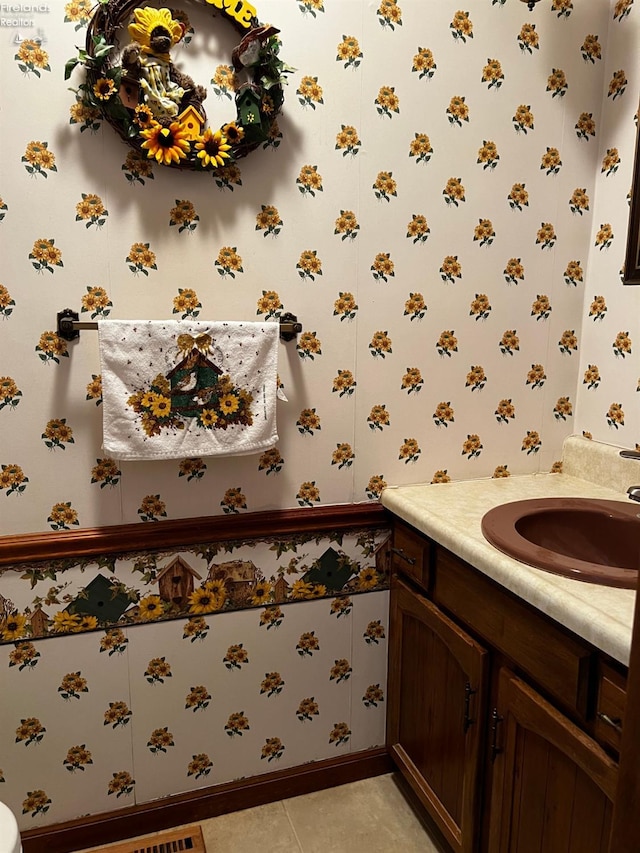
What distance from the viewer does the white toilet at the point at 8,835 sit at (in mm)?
1109

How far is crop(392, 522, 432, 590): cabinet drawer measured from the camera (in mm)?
1549

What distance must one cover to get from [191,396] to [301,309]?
37 cm

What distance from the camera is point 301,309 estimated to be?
5.21 feet

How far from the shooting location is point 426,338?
171 cm

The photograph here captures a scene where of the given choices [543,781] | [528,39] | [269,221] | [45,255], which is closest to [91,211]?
[45,255]

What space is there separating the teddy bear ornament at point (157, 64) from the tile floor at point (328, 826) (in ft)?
5.80

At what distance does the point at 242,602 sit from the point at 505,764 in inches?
28.9

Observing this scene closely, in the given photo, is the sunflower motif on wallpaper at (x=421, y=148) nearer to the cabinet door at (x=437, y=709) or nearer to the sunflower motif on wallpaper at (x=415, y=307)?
the sunflower motif on wallpaper at (x=415, y=307)

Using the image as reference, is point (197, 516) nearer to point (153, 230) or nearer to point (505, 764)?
point (153, 230)

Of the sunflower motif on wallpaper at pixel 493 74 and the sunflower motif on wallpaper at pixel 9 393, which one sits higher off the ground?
the sunflower motif on wallpaper at pixel 493 74

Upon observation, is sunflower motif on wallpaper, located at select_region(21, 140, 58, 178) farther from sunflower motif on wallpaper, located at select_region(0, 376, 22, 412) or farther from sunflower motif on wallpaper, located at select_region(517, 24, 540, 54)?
sunflower motif on wallpaper, located at select_region(517, 24, 540, 54)

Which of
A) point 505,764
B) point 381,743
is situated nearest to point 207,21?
point 505,764

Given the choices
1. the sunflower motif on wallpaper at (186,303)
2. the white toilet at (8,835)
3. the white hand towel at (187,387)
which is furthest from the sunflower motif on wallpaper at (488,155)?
the white toilet at (8,835)

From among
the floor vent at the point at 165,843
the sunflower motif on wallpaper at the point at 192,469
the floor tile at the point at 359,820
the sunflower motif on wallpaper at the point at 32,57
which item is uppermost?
the sunflower motif on wallpaper at the point at 32,57
